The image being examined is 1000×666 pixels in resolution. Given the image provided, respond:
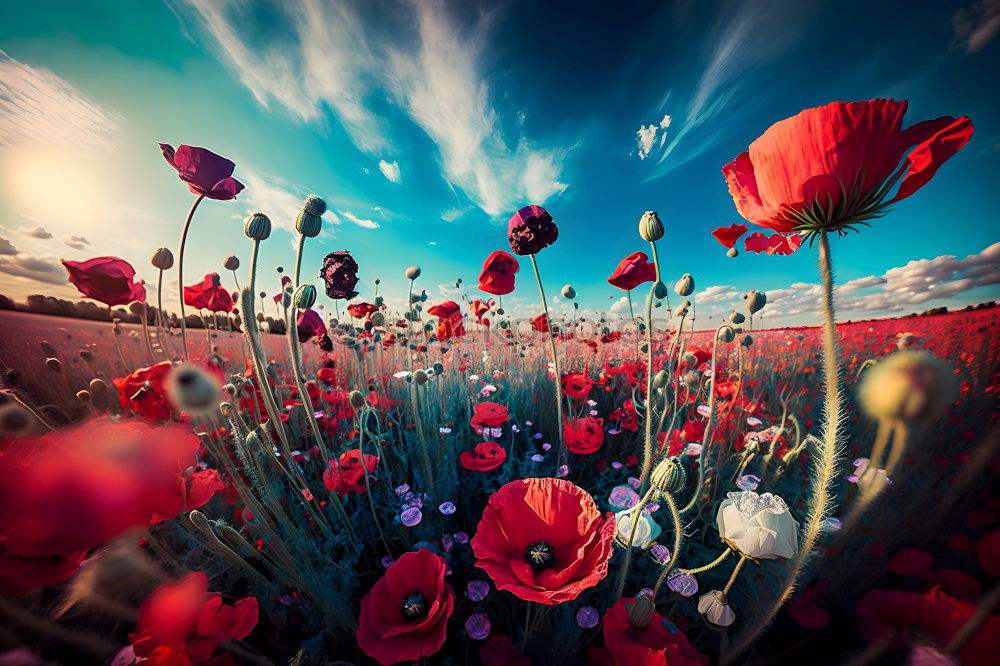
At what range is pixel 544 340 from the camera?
217 inches

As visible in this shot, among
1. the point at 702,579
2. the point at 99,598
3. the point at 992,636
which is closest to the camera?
the point at 992,636

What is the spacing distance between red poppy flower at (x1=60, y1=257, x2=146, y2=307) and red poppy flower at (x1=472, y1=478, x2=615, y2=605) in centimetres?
230

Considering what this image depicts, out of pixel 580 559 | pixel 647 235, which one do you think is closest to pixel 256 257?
pixel 580 559

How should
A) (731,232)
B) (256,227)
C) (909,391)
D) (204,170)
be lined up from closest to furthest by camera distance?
(909,391), (731,232), (256,227), (204,170)

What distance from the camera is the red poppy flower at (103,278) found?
1.66 meters

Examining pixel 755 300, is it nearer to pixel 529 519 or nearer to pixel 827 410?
pixel 827 410

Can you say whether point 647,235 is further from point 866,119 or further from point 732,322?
point 732,322

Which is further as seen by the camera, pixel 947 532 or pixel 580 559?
pixel 947 532

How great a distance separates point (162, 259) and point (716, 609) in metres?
3.20

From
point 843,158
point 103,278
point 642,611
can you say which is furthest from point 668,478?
point 103,278

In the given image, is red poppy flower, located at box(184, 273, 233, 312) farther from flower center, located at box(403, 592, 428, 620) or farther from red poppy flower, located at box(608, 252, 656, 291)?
red poppy flower, located at box(608, 252, 656, 291)

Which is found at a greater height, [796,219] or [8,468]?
[796,219]

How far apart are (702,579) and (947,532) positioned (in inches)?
47.9

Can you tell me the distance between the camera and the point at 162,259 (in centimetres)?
202
